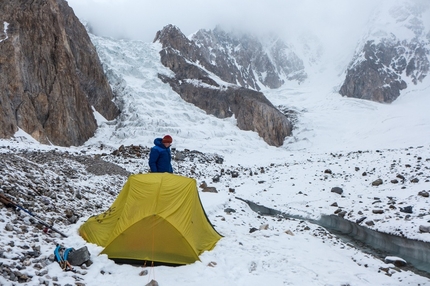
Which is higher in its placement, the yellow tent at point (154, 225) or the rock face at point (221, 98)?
the rock face at point (221, 98)

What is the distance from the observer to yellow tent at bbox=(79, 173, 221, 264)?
24.0ft

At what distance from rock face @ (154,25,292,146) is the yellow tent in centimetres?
5982

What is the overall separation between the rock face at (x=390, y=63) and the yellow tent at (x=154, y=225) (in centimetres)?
11615

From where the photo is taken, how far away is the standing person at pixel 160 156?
988 cm

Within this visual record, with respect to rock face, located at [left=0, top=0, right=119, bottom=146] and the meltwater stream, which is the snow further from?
Answer: rock face, located at [left=0, top=0, right=119, bottom=146]

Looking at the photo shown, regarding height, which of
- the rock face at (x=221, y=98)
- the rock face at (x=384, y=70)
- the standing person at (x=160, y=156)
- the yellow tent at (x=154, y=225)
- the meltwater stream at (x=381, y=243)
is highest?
the rock face at (x=384, y=70)

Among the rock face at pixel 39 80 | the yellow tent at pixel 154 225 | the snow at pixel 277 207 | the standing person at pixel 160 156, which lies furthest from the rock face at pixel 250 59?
the yellow tent at pixel 154 225

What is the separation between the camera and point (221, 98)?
74.9m

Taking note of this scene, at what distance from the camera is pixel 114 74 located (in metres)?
68.4

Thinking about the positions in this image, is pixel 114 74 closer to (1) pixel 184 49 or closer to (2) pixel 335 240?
(1) pixel 184 49

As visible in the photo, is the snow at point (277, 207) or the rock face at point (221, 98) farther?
the rock face at point (221, 98)

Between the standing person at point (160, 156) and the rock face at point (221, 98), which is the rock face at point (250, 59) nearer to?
the rock face at point (221, 98)

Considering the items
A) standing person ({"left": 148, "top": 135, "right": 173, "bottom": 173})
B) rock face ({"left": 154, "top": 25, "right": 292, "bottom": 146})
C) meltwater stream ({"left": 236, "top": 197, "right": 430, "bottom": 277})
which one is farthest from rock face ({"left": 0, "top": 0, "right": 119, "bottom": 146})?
meltwater stream ({"left": 236, "top": 197, "right": 430, "bottom": 277})

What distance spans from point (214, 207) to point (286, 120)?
62.5 m
